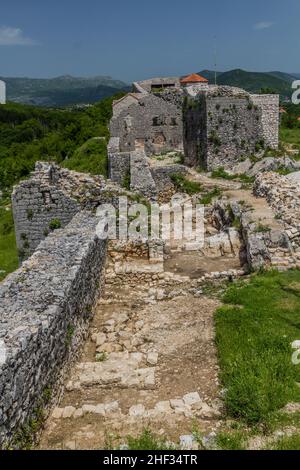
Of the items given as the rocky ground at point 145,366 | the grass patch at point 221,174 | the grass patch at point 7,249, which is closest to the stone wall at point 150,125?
the grass patch at point 221,174

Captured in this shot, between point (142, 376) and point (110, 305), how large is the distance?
2.97 meters

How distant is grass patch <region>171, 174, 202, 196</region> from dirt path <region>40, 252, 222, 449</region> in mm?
12305

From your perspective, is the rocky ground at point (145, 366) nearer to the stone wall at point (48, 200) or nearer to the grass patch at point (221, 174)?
the stone wall at point (48, 200)

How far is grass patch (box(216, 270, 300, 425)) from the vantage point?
5.76 m

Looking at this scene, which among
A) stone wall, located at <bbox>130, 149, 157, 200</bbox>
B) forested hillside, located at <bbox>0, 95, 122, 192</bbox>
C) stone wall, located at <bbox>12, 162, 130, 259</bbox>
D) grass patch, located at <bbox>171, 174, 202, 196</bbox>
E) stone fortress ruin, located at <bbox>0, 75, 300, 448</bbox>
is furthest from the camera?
forested hillside, located at <bbox>0, 95, 122, 192</bbox>

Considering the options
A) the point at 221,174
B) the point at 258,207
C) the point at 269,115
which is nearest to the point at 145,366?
the point at 258,207

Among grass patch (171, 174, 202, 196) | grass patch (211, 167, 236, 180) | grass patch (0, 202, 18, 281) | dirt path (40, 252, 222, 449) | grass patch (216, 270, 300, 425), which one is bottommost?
grass patch (0, 202, 18, 281)

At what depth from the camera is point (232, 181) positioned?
22.5 meters

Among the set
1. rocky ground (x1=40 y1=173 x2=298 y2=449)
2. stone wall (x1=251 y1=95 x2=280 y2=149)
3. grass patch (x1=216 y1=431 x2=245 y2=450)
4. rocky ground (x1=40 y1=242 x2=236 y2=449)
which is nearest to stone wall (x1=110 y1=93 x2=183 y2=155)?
stone wall (x1=251 y1=95 x2=280 y2=149)

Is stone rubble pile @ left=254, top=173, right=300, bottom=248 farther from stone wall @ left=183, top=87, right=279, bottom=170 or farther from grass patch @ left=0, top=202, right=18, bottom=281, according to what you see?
grass patch @ left=0, top=202, right=18, bottom=281

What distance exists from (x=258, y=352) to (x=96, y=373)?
243 centimetres

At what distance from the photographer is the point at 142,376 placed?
6.80 metres
